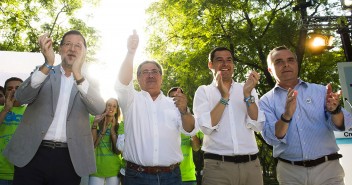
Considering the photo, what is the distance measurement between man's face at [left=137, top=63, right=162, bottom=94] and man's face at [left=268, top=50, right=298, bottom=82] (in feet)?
3.91

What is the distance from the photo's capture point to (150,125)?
3.26m

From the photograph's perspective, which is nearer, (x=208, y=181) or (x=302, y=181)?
(x=302, y=181)

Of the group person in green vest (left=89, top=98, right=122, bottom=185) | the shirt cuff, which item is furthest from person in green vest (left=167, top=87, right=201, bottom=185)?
the shirt cuff

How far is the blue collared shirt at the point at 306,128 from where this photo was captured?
3.06m

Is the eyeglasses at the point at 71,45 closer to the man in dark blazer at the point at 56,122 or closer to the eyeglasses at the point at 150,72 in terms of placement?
the man in dark blazer at the point at 56,122

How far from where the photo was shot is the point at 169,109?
11.2ft

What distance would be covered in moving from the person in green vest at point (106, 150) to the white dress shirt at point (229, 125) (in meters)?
2.01

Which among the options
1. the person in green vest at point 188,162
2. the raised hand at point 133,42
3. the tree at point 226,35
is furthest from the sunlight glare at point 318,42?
the raised hand at point 133,42

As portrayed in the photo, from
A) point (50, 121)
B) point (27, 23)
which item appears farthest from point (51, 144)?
point (27, 23)

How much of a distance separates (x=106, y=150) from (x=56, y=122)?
223 centimetres

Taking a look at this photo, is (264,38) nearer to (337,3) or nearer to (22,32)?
(337,3)

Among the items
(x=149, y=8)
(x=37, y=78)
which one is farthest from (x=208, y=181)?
(x=149, y=8)

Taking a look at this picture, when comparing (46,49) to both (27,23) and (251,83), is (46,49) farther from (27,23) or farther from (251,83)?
(27,23)

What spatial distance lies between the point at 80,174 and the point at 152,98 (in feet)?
3.37
